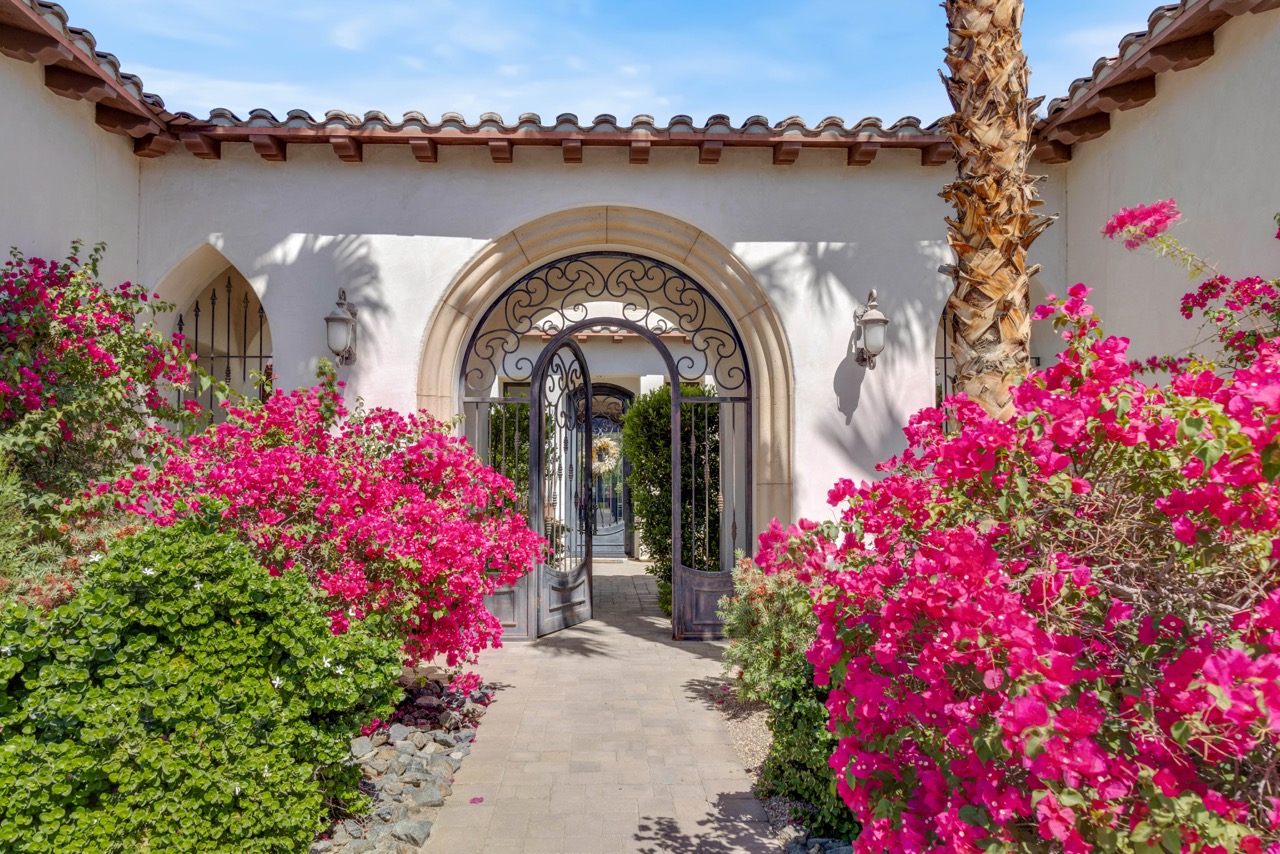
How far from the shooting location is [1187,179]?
5.47 metres

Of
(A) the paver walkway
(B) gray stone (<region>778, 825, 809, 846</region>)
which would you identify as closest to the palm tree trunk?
(B) gray stone (<region>778, 825, 809, 846</region>)

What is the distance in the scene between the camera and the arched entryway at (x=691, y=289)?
6895 mm

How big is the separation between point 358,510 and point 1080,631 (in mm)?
3676

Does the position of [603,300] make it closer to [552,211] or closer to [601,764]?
[552,211]

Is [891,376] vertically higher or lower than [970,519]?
higher

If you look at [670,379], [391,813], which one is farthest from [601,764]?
[670,379]

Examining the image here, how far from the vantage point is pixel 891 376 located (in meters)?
6.84

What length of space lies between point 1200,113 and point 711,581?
537 cm

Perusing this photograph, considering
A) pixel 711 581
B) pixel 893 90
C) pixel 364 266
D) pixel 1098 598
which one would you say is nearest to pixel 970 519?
pixel 1098 598

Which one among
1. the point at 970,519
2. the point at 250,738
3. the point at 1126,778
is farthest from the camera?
the point at 250,738

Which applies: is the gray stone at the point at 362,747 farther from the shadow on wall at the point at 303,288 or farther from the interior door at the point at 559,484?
the shadow on wall at the point at 303,288

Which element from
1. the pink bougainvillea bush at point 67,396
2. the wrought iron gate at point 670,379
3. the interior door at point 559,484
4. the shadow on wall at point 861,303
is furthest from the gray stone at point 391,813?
the shadow on wall at point 861,303

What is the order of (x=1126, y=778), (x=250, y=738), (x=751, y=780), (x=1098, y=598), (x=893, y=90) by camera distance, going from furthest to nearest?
(x=893, y=90), (x=751, y=780), (x=250, y=738), (x=1098, y=598), (x=1126, y=778)

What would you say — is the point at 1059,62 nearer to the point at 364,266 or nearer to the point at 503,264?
the point at 503,264
